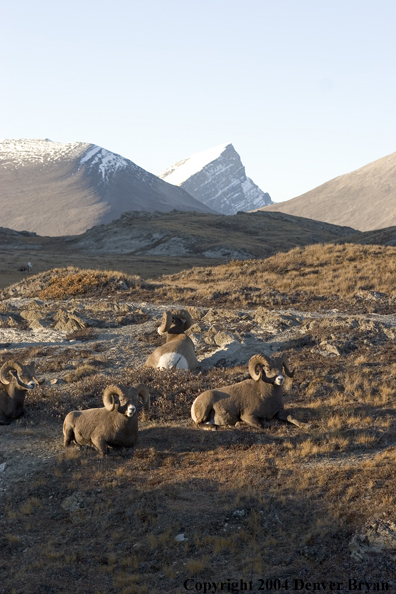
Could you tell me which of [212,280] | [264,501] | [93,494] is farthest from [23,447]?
[212,280]

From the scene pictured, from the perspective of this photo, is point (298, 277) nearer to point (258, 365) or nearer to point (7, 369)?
point (258, 365)

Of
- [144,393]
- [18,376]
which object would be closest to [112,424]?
[144,393]

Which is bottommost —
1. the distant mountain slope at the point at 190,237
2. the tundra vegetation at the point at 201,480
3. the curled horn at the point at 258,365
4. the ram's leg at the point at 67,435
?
the tundra vegetation at the point at 201,480

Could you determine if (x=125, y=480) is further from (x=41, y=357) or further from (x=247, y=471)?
(x=41, y=357)

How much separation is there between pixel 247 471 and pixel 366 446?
8.13 ft

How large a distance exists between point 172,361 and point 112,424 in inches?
197

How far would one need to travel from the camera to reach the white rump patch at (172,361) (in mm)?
16938

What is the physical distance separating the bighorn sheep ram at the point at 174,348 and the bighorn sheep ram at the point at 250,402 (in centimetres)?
378

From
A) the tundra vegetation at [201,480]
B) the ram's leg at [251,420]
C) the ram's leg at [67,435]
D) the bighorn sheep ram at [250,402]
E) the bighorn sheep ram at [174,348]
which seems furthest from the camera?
the bighorn sheep ram at [174,348]

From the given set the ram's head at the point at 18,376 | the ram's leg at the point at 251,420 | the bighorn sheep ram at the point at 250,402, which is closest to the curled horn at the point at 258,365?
the bighorn sheep ram at the point at 250,402

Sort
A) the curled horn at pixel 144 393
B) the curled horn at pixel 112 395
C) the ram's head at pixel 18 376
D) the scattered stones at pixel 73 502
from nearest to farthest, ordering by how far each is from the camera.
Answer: the scattered stones at pixel 73 502, the curled horn at pixel 112 395, the curled horn at pixel 144 393, the ram's head at pixel 18 376

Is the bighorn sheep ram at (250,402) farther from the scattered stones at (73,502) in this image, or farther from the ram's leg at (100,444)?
the scattered stones at (73,502)

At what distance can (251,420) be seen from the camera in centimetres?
1281

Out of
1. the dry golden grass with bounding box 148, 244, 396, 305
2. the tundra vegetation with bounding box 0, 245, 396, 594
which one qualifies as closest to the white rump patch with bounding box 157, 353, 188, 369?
the tundra vegetation with bounding box 0, 245, 396, 594
